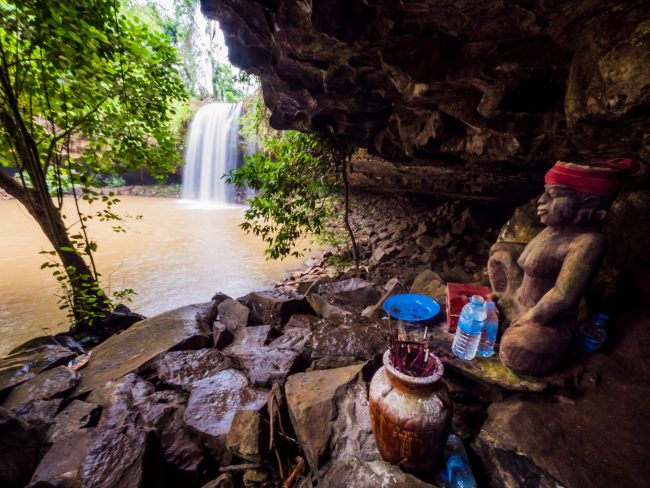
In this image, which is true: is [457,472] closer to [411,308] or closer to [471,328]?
[471,328]

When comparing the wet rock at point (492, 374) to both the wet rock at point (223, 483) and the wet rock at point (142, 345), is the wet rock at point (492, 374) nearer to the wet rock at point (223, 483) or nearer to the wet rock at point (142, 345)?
the wet rock at point (223, 483)

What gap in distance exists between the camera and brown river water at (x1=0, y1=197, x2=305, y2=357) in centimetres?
523

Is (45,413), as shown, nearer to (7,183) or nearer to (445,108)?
(7,183)

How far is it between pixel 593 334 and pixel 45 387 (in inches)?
195

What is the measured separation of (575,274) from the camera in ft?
6.06

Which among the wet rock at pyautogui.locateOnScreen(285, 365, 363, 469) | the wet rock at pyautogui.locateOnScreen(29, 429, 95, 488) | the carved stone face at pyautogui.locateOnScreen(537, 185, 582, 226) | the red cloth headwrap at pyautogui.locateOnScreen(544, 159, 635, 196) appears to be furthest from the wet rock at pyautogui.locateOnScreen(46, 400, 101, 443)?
the red cloth headwrap at pyautogui.locateOnScreen(544, 159, 635, 196)

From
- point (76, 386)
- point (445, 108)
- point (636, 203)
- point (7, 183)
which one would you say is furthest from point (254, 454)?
point (7, 183)

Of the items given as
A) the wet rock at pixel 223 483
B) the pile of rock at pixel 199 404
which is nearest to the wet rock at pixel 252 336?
the pile of rock at pixel 199 404

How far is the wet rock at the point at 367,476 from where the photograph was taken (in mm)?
1526

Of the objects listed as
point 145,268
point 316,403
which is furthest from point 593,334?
point 145,268

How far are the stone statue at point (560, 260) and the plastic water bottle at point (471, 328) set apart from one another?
18 centimetres

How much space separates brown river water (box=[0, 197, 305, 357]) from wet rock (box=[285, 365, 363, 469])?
4091 mm

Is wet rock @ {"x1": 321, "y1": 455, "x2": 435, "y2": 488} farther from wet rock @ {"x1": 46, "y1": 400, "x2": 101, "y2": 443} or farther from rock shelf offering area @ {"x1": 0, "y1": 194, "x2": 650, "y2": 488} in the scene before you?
wet rock @ {"x1": 46, "y1": 400, "x2": 101, "y2": 443}

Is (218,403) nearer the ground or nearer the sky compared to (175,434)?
nearer the sky
